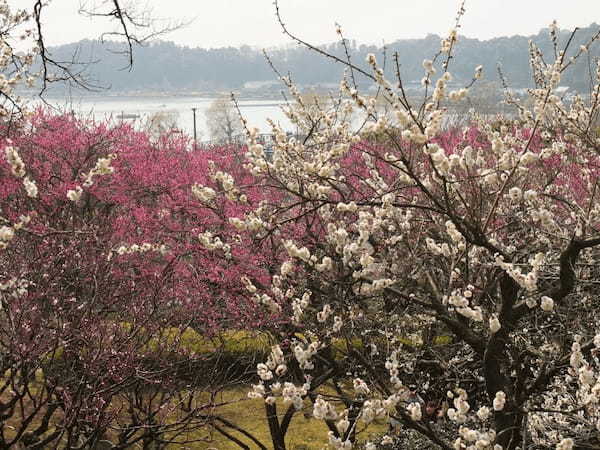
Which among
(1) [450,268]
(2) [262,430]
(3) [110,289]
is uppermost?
(1) [450,268]

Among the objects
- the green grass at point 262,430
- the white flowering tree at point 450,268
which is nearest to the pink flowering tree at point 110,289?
the green grass at point 262,430

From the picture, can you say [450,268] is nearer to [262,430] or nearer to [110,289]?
[110,289]

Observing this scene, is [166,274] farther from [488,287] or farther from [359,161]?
[359,161]

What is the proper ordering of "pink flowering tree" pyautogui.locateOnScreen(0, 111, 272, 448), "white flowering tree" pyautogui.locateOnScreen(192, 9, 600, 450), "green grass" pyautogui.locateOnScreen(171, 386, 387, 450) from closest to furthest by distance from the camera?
"white flowering tree" pyautogui.locateOnScreen(192, 9, 600, 450), "pink flowering tree" pyautogui.locateOnScreen(0, 111, 272, 448), "green grass" pyautogui.locateOnScreen(171, 386, 387, 450)

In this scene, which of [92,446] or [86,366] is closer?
[86,366]

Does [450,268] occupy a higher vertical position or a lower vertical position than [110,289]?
higher

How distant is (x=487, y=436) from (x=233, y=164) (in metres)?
13.1

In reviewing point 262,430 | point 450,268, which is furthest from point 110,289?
point 450,268

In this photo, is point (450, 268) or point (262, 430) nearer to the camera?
point (450, 268)

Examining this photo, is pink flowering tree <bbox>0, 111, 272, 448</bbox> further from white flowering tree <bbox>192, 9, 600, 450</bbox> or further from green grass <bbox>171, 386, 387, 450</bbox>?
white flowering tree <bbox>192, 9, 600, 450</bbox>

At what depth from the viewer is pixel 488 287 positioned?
4758mm

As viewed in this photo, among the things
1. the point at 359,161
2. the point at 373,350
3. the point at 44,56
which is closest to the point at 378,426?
the point at 373,350

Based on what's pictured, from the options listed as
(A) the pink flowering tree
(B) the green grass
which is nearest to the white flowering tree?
(A) the pink flowering tree

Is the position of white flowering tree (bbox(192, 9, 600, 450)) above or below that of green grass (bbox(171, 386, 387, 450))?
above
